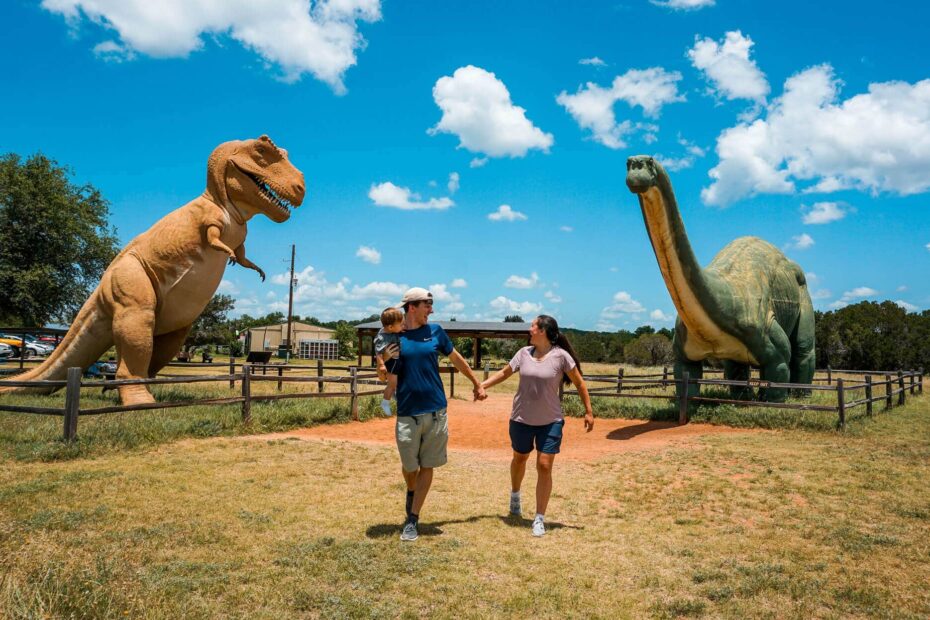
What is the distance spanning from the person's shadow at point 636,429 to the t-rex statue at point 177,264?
6.80 meters

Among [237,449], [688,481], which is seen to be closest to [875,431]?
[688,481]

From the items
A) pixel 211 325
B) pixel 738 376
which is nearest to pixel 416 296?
pixel 738 376

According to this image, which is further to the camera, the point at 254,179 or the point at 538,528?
the point at 254,179

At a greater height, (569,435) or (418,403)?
(418,403)

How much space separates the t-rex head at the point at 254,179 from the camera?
417 inches

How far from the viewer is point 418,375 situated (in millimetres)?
4391

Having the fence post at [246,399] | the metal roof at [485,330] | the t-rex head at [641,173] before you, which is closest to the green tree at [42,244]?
the metal roof at [485,330]

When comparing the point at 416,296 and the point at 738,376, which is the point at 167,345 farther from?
the point at 738,376

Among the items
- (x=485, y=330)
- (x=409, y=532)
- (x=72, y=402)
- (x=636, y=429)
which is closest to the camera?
(x=409, y=532)

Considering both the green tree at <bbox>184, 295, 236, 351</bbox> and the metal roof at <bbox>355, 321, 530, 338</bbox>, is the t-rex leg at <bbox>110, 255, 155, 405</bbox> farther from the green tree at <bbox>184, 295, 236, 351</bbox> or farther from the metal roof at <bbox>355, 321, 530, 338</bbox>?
the green tree at <bbox>184, 295, 236, 351</bbox>

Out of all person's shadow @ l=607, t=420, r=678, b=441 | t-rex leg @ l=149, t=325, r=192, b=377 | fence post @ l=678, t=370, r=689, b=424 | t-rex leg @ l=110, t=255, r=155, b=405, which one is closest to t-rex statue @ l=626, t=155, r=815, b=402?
fence post @ l=678, t=370, r=689, b=424

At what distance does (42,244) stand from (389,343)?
2285 cm

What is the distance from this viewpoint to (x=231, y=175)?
1059 cm

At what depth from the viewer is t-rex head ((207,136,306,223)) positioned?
1059 cm
